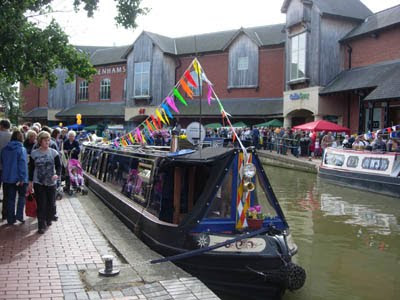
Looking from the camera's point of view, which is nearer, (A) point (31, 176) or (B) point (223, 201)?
(B) point (223, 201)

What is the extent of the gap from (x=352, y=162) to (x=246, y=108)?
15.2 metres

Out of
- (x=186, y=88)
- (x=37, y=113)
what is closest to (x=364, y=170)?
(x=186, y=88)

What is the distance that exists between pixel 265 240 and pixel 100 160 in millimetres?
7635

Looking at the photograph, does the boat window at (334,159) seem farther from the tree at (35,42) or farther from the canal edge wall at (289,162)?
the tree at (35,42)

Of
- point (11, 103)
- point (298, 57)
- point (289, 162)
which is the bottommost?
point (289, 162)

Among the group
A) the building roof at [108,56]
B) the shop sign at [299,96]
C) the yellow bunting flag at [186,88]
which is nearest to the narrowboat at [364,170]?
the shop sign at [299,96]

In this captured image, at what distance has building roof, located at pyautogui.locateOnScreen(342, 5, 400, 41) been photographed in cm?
2392

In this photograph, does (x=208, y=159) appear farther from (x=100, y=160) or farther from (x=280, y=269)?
(x=100, y=160)

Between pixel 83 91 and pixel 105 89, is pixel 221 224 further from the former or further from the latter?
pixel 83 91

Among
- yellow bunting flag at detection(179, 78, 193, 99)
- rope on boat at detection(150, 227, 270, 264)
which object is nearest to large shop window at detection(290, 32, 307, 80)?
yellow bunting flag at detection(179, 78, 193, 99)

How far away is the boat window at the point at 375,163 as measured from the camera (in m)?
16.4

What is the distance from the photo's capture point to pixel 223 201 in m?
6.48

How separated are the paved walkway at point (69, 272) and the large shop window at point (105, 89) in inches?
1437

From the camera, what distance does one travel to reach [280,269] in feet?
19.5
